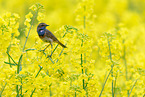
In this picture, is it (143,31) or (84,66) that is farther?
(143,31)

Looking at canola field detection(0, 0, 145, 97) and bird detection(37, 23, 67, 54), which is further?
bird detection(37, 23, 67, 54)

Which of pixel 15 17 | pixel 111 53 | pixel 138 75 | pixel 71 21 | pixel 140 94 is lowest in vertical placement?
pixel 140 94

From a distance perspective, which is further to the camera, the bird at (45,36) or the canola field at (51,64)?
the bird at (45,36)

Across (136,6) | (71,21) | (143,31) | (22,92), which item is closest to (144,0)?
(136,6)

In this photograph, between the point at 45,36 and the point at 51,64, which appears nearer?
the point at 51,64

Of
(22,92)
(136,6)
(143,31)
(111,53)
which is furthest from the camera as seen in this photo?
(136,6)

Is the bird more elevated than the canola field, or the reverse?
the bird

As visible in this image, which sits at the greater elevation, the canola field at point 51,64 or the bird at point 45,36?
the bird at point 45,36

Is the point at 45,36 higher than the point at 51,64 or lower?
higher

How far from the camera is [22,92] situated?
2658 mm

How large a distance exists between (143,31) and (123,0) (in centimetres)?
375

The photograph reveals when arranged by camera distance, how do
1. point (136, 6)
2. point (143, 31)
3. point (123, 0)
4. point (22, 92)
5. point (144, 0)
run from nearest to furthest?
point (22, 92) → point (143, 31) → point (123, 0) → point (144, 0) → point (136, 6)

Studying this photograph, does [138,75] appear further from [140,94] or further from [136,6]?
[136,6]

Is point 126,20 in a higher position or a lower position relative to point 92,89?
higher
